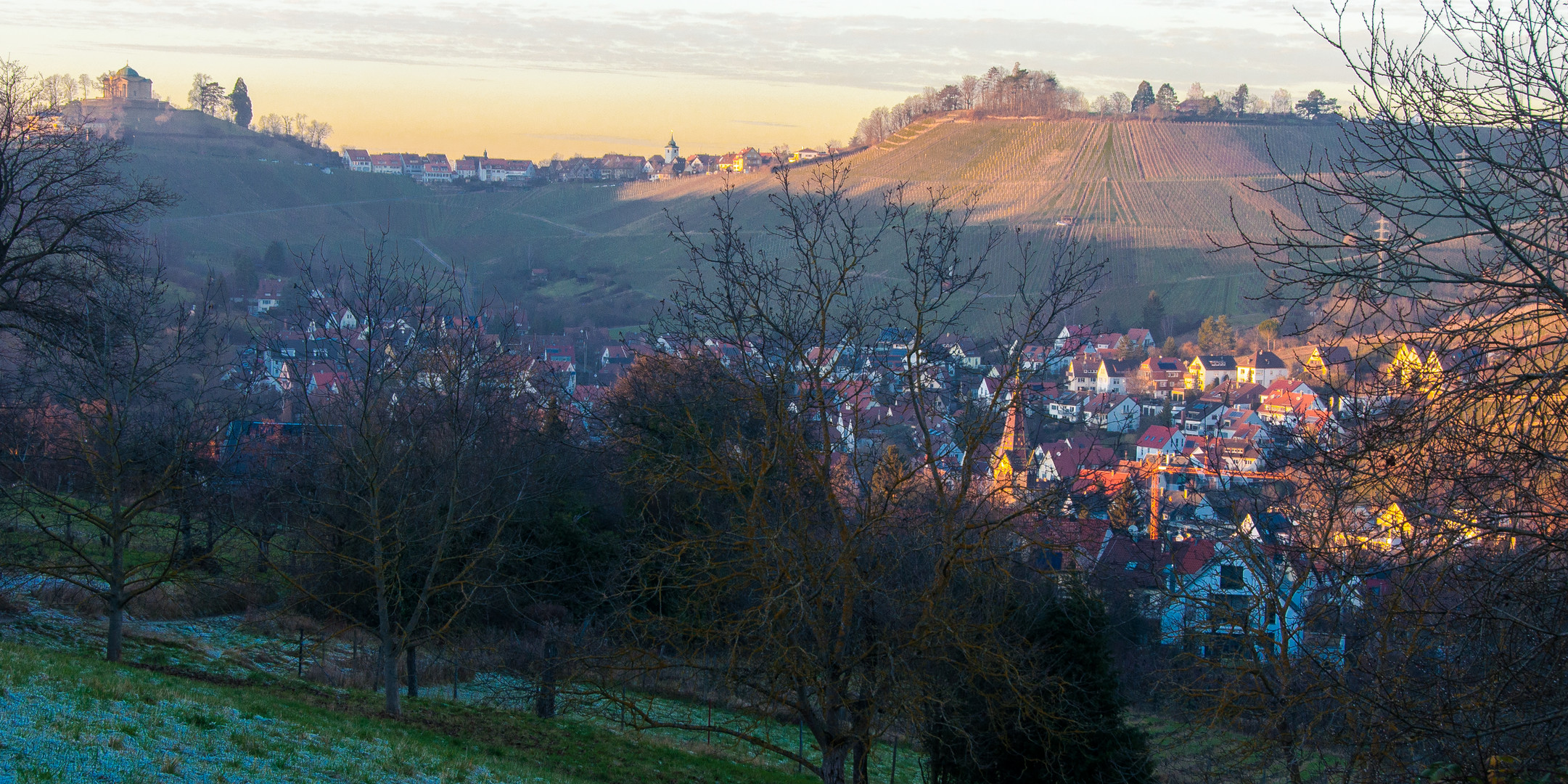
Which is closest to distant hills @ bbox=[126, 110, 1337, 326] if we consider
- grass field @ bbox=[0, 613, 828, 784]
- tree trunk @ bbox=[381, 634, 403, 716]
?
grass field @ bbox=[0, 613, 828, 784]

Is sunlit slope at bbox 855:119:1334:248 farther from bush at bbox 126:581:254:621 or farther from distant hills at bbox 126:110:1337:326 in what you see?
bush at bbox 126:581:254:621

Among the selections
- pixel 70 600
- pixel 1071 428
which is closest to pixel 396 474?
pixel 70 600

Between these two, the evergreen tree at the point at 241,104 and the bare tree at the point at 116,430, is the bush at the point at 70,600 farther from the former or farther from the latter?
the evergreen tree at the point at 241,104

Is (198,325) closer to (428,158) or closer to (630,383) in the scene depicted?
(630,383)

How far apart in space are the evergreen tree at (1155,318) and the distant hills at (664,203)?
6.21ft

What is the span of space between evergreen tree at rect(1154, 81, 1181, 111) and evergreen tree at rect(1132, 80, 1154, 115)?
770 millimetres

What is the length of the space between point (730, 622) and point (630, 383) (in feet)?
43.7

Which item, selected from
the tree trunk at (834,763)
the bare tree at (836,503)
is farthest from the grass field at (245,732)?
the tree trunk at (834,763)

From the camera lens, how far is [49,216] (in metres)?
12.9

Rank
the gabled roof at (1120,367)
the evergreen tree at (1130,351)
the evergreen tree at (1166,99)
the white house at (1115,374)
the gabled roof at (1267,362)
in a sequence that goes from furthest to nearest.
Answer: the evergreen tree at (1166,99) < the evergreen tree at (1130,351) < the gabled roof at (1120,367) < the white house at (1115,374) < the gabled roof at (1267,362)

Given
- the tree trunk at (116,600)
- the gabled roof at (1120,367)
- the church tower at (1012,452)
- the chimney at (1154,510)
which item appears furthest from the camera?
the gabled roof at (1120,367)

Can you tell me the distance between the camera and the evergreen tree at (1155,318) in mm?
71062

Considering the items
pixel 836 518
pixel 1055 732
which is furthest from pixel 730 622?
pixel 1055 732

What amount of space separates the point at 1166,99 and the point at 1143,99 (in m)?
2.99
